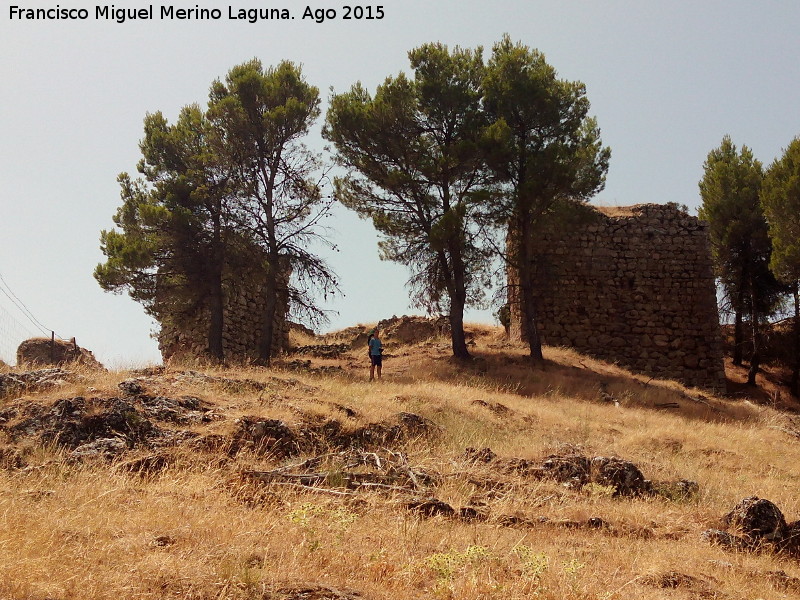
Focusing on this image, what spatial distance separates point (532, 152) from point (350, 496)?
14.8 metres

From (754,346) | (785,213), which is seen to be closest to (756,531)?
(785,213)

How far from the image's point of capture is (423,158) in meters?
20.0

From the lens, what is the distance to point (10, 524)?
5.35 m

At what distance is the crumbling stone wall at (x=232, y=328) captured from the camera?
67.7ft

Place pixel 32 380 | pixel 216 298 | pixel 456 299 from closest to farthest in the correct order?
1. pixel 32 380
2. pixel 216 298
3. pixel 456 299

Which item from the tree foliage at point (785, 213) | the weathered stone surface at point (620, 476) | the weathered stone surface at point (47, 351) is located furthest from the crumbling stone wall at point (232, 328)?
the tree foliage at point (785, 213)

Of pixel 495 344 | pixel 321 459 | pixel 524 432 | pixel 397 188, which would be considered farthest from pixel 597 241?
pixel 321 459

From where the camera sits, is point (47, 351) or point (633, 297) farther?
point (633, 297)

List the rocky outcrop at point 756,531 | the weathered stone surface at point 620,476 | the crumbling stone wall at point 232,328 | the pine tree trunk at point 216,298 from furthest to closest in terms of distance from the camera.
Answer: the crumbling stone wall at point 232,328 → the pine tree trunk at point 216,298 → the weathered stone surface at point 620,476 → the rocky outcrop at point 756,531

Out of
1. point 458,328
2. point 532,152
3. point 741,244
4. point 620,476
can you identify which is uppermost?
point 532,152

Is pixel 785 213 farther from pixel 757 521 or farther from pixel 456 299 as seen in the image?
pixel 757 521

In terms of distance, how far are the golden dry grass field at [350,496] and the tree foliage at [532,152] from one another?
24.7 feet

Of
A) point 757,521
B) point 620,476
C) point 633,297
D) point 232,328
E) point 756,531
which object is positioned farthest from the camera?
point 633,297

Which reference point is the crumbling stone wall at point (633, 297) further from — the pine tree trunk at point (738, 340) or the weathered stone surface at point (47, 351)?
the weathered stone surface at point (47, 351)
